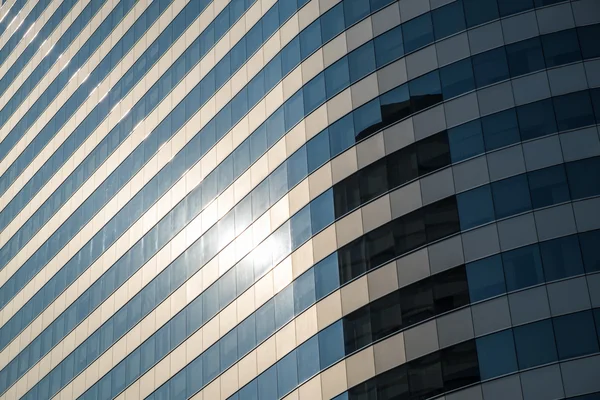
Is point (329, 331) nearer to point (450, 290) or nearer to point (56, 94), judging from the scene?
point (450, 290)

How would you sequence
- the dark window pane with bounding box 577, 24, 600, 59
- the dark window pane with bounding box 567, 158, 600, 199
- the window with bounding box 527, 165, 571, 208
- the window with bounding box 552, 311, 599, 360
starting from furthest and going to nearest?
the dark window pane with bounding box 577, 24, 600, 59
the window with bounding box 527, 165, 571, 208
the dark window pane with bounding box 567, 158, 600, 199
the window with bounding box 552, 311, 599, 360

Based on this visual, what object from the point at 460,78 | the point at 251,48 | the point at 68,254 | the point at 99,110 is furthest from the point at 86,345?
the point at 460,78

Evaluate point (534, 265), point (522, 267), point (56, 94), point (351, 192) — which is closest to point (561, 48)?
point (534, 265)

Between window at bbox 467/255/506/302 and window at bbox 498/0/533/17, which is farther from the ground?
window at bbox 498/0/533/17

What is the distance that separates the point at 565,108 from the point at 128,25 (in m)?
40.1

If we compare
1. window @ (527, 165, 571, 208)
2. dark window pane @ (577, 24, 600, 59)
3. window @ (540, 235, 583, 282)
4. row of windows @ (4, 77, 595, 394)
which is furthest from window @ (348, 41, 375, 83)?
window @ (540, 235, 583, 282)

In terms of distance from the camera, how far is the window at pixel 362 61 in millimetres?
57469

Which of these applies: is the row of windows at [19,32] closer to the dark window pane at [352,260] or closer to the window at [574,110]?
the dark window pane at [352,260]

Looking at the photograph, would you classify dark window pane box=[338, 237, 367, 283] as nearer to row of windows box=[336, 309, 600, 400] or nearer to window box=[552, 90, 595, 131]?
row of windows box=[336, 309, 600, 400]

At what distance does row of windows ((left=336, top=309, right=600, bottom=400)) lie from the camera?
4734 cm

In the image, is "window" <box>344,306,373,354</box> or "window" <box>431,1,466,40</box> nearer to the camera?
"window" <box>344,306,373,354</box>

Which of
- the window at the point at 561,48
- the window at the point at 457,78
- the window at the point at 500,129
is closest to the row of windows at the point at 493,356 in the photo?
the window at the point at 500,129

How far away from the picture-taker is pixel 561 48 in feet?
176

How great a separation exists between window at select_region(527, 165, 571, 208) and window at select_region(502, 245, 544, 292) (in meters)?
2.36
